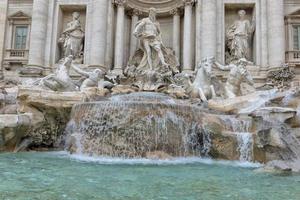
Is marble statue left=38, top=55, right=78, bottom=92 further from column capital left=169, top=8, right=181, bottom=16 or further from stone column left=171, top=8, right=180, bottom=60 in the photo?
column capital left=169, top=8, right=181, bottom=16

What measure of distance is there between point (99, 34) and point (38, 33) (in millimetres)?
3223

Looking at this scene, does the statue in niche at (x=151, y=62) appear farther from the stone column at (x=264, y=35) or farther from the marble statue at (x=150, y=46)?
the stone column at (x=264, y=35)

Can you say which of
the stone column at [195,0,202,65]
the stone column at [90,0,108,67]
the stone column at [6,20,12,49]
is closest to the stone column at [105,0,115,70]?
the stone column at [90,0,108,67]

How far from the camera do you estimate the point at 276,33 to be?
1644 cm

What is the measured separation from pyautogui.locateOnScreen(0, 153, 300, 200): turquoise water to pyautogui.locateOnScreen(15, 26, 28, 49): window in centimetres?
1294

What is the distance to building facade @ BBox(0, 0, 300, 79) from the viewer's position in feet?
55.1

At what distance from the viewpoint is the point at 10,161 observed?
7230mm

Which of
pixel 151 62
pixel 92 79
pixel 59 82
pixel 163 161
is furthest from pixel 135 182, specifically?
pixel 151 62

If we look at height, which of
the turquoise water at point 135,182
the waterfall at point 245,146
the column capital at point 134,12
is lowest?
the turquoise water at point 135,182

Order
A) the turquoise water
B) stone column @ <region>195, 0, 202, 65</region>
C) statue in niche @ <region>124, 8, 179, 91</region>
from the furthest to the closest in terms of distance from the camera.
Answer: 1. stone column @ <region>195, 0, 202, 65</region>
2. statue in niche @ <region>124, 8, 179, 91</region>
3. the turquoise water

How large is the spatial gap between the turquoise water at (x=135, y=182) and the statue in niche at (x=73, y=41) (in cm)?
1123

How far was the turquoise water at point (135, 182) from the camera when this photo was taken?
4.42 metres

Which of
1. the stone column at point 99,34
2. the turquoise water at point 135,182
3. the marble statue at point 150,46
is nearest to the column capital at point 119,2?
the stone column at point 99,34

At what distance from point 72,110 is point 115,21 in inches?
346
